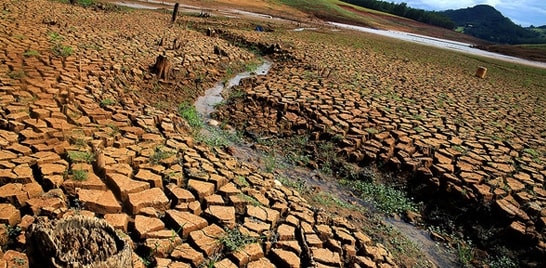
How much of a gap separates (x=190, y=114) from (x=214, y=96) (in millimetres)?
1730

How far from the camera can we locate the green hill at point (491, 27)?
6969cm

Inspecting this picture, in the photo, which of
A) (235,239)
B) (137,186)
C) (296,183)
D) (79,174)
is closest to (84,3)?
(296,183)

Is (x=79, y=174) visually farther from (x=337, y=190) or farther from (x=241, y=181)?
(x=337, y=190)

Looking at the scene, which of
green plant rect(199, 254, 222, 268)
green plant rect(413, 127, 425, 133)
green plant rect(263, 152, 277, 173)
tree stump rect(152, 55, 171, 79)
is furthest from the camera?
tree stump rect(152, 55, 171, 79)

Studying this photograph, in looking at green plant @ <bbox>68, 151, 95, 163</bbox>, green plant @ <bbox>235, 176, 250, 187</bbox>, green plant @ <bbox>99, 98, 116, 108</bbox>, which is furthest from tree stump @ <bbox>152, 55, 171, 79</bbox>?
green plant @ <bbox>235, 176, 250, 187</bbox>

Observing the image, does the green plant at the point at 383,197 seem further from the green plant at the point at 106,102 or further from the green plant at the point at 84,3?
the green plant at the point at 84,3

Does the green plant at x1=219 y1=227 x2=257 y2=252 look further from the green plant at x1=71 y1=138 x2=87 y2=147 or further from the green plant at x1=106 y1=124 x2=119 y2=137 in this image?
the green plant at x1=106 y1=124 x2=119 y2=137

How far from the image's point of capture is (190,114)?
6715mm

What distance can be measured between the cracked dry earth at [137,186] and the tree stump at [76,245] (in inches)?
18.3

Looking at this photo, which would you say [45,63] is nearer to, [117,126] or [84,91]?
[84,91]

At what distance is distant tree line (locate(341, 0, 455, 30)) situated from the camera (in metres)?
61.5

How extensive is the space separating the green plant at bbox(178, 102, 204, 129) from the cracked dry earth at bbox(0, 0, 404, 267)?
2.41 feet

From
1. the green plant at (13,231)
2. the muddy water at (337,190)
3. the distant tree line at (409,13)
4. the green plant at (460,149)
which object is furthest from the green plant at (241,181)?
the distant tree line at (409,13)

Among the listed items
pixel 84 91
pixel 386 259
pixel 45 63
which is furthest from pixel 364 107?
pixel 45 63
